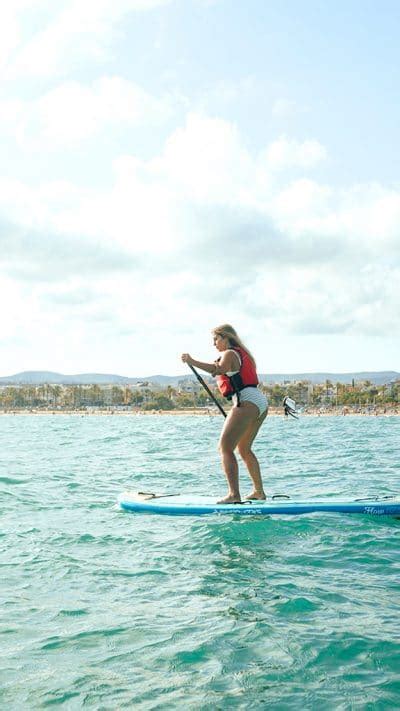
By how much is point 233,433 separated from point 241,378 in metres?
0.73

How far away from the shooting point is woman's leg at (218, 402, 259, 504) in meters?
9.81

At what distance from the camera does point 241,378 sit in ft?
32.4

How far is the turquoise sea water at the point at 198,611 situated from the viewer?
4258mm

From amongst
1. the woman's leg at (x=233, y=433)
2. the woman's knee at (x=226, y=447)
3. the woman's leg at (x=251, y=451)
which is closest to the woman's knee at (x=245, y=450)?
the woman's leg at (x=251, y=451)

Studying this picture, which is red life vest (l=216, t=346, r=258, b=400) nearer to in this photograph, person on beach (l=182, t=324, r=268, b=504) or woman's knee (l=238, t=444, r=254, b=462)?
person on beach (l=182, t=324, r=268, b=504)

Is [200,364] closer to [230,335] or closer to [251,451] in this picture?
[230,335]

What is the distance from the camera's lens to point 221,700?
4.10 m

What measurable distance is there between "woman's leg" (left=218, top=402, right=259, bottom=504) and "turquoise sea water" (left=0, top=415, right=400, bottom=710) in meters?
0.68

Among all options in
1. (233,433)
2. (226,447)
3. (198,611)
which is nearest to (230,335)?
(233,433)

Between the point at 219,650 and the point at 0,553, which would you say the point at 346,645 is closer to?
the point at 219,650

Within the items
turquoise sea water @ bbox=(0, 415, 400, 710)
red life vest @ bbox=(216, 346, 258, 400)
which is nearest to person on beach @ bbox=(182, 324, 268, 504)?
red life vest @ bbox=(216, 346, 258, 400)

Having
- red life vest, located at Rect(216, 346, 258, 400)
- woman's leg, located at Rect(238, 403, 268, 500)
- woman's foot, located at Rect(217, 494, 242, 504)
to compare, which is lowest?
woman's foot, located at Rect(217, 494, 242, 504)

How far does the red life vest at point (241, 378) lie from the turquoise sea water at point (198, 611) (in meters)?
1.67

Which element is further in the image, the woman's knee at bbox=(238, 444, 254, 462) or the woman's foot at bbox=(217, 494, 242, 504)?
the woman's knee at bbox=(238, 444, 254, 462)
